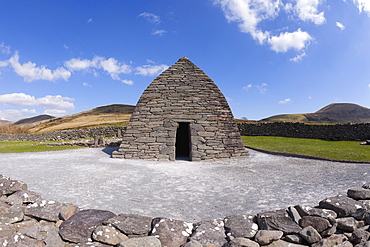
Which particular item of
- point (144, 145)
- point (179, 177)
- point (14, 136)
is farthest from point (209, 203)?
point (14, 136)

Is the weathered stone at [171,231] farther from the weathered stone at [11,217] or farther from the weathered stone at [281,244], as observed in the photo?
the weathered stone at [11,217]

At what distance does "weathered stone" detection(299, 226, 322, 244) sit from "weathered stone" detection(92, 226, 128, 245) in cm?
279

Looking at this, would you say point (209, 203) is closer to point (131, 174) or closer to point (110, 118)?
point (131, 174)

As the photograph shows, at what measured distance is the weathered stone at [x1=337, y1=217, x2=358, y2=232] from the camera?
3.78 metres

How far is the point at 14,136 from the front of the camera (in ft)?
105

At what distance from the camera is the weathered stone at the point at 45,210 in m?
4.10

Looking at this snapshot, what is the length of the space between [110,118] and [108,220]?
42439 mm

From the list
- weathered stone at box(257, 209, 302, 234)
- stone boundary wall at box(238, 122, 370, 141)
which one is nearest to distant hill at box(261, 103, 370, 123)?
stone boundary wall at box(238, 122, 370, 141)

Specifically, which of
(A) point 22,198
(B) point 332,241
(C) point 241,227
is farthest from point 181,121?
(B) point 332,241

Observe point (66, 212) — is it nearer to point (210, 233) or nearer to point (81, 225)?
point (81, 225)

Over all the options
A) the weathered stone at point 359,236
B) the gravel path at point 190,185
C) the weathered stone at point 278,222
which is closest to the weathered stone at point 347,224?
the weathered stone at point 359,236

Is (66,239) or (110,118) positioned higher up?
(110,118)

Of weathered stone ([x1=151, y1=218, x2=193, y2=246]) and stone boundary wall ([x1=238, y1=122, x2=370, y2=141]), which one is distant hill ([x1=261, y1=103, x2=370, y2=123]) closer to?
stone boundary wall ([x1=238, y1=122, x2=370, y2=141])

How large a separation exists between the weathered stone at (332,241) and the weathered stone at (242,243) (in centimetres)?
100
